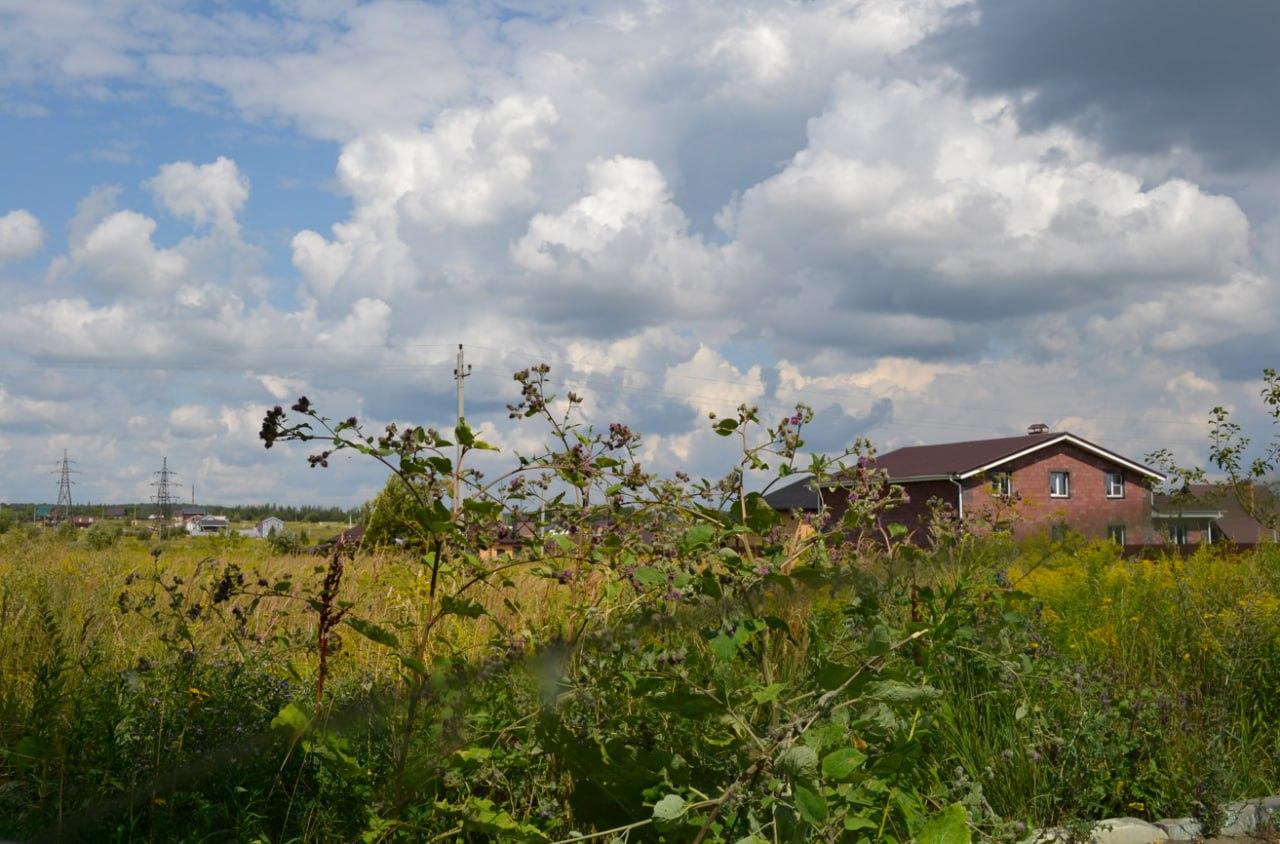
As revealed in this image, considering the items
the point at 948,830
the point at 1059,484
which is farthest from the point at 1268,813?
the point at 1059,484

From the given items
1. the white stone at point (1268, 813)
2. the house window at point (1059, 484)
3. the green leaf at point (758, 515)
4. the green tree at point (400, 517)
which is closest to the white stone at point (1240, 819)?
the white stone at point (1268, 813)

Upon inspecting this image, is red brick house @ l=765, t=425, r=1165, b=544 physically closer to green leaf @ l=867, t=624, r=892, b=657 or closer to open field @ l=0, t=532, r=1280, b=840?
open field @ l=0, t=532, r=1280, b=840

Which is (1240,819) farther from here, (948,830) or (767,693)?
(767,693)

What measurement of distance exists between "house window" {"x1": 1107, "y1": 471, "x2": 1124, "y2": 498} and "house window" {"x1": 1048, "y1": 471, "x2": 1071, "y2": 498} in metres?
1.86

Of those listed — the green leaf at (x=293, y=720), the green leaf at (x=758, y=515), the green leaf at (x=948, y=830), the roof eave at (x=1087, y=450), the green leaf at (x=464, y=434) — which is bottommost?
the green leaf at (x=948, y=830)

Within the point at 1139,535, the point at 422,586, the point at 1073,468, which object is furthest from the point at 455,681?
the point at 1073,468

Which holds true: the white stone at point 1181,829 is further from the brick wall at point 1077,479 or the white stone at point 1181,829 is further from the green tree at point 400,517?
the brick wall at point 1077,479

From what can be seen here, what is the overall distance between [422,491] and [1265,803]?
3071 millimetres

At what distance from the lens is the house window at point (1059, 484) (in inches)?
1249

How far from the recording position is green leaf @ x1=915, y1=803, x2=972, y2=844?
2125mm

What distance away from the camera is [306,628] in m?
5.48

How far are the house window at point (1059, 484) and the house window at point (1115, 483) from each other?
6.11ft

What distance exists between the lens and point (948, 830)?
2.14 meters

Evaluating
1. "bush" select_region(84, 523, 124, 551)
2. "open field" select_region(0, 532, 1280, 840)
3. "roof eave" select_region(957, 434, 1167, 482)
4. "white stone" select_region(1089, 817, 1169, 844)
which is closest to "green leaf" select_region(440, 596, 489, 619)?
"open field" select_region(0, 532, 1280, 840)
